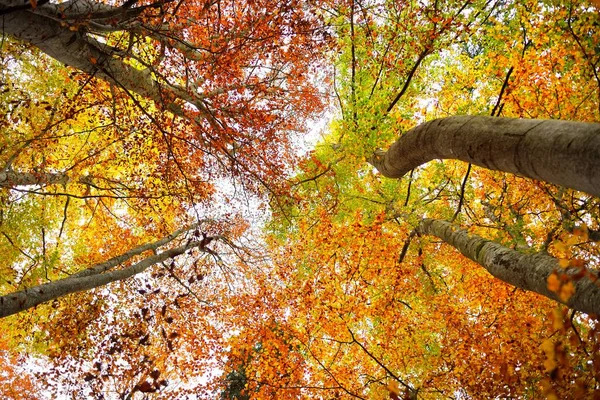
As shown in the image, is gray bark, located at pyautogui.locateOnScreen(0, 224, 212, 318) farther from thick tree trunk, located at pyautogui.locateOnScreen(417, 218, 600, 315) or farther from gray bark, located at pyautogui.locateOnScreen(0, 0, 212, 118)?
thick tree trunk, located at pyautogui.locateOnScreen(417, 218, 600, 315)

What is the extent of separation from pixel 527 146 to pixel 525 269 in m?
2.52

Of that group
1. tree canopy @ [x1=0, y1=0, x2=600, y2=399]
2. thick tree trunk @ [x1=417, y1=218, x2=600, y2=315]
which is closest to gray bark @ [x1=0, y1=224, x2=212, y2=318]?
tree canopy @ [x1=0, y1=0, x2=600, y2=399]

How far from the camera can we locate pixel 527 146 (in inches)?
88.2

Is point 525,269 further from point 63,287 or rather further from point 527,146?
point 63,287

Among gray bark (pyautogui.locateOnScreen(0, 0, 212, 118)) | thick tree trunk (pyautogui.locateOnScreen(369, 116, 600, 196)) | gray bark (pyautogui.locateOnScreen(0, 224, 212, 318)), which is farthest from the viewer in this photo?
gray bark (pyautogui.locateOnScreen(0, 224, 212, 318))

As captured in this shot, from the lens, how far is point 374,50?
712 cm

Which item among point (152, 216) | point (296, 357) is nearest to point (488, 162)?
point (296, 357)

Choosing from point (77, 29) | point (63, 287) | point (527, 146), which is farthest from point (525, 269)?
point (63, 287)

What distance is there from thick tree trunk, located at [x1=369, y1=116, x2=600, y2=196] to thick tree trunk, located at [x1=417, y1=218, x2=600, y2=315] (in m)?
1.50

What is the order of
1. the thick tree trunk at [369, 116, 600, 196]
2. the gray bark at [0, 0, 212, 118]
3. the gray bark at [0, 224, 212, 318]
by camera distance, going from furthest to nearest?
the gray bark at [0, 224, 212, 318]
the gray bark at [0, 0, 212, 118]
the thick tree trunk at [369, 116, 600, 196]

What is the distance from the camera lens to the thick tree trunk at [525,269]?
3.27 metres

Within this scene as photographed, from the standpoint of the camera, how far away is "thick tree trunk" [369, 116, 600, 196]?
1877mm

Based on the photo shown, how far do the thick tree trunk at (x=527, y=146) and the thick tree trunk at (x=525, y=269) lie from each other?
1502mm

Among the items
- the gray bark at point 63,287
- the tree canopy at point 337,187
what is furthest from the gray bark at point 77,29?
the gray bark at point 63,287
